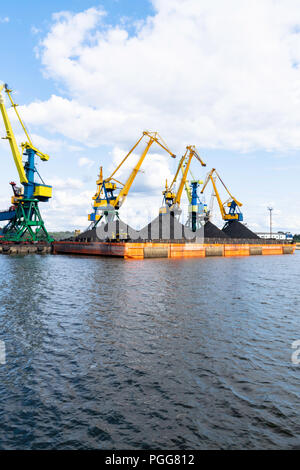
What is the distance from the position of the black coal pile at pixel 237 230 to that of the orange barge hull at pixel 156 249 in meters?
9.05

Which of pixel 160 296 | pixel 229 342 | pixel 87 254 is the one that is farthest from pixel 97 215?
pixel 229 342

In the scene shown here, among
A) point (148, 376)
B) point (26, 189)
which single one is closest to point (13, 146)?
point (26, 189)

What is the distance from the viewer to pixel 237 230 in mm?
91062

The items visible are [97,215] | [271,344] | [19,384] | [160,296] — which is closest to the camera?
[19,384]

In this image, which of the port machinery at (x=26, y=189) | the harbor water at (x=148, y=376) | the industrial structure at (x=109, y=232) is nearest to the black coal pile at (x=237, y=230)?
the industrial structure at (x=109, y=232)

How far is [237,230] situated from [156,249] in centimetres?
4451

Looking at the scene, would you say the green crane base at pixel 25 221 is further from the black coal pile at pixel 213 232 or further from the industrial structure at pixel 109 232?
the black coal pile at pixel 213 232

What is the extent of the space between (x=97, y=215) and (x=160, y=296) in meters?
65.1

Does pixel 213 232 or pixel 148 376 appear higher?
pixel 213 232

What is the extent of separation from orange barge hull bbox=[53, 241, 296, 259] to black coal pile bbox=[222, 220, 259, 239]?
905 centimetres

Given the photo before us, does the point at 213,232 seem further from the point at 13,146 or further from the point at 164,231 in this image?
the point at 13,146

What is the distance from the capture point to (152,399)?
7.08m

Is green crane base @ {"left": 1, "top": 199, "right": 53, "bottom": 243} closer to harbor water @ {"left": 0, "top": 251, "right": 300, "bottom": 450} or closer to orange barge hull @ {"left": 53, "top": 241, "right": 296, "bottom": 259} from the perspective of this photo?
orange barge hull @ {"left": 53, "top": 241, "right": 296, "bottom": 259}
